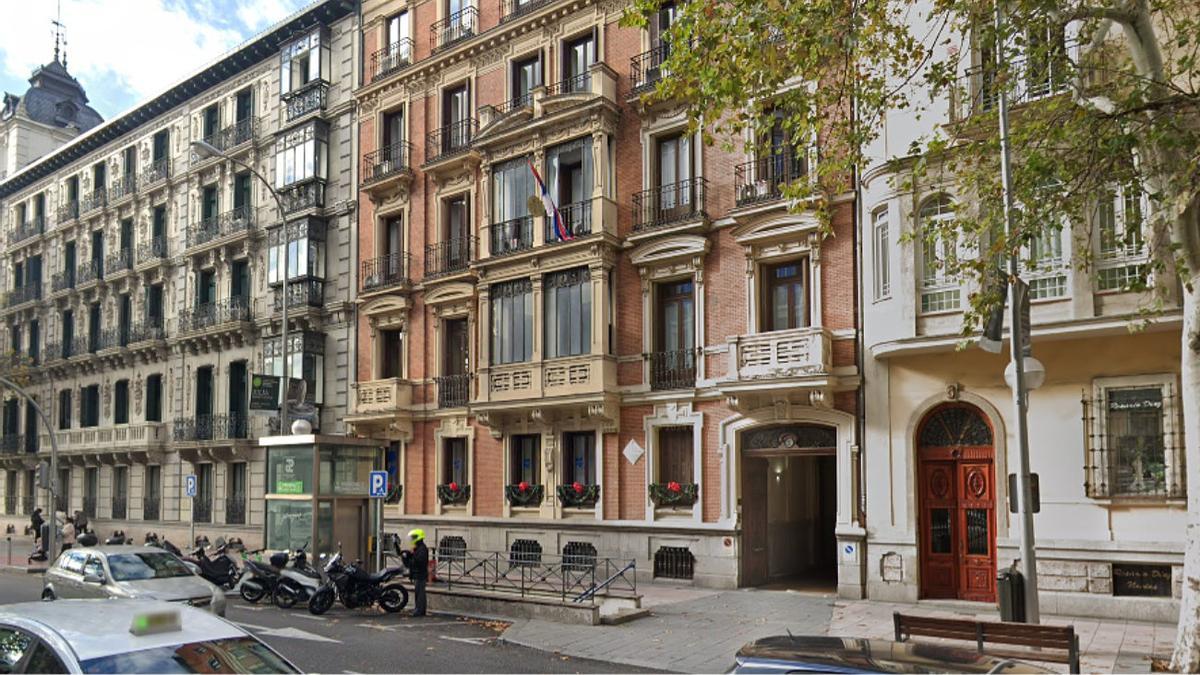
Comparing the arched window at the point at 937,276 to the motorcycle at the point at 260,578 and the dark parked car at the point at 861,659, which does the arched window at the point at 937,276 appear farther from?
the motorcycle at the point at 260,578

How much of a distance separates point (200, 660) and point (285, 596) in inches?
517

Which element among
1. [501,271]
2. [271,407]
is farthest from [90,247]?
[501,271]

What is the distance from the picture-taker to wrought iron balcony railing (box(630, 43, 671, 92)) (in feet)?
73.9

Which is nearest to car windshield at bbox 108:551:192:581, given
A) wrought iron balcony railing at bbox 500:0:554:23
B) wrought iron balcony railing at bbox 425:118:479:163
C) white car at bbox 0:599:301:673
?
white car at bbox 0:599:301:673

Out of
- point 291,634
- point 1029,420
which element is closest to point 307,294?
point 291,634

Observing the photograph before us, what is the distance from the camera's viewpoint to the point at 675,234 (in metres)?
21.8

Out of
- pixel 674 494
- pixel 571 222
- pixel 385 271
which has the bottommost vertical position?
pixel 674 494

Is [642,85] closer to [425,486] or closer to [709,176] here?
[709,176]

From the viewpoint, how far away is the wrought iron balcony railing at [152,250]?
37.8 meters

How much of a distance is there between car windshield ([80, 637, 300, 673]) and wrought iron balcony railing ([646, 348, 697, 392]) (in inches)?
641

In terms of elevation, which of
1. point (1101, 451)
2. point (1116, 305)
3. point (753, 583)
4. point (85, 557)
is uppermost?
point (1116, 305)

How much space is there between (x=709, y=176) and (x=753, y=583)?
9407mm

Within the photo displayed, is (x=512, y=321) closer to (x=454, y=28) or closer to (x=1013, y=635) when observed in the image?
(x=454, y=28)

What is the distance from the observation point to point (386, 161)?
29.0 m
